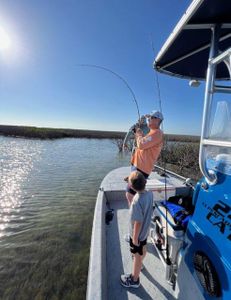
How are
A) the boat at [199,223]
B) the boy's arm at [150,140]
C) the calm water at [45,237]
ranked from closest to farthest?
the boat at [199,223], the boy's arm at [150,140], the calm water at [45,237]

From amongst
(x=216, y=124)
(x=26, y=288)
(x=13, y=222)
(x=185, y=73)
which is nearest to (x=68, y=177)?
(x=13, y=222)

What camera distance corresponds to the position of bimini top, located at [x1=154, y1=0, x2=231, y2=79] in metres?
1.51

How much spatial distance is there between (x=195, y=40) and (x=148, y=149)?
1330mm

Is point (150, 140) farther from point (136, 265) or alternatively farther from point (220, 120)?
point (136, 265)

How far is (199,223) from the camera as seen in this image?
57.2 inches

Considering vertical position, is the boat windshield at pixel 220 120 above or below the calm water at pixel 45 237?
above

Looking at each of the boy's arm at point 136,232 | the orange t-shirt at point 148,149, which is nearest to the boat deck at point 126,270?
the boy's arm at point 136,232

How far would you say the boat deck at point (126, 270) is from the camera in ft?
6.04

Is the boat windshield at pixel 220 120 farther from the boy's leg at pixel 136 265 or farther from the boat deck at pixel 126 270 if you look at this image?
the boat deck at pixel 126 270

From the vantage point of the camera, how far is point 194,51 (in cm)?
231

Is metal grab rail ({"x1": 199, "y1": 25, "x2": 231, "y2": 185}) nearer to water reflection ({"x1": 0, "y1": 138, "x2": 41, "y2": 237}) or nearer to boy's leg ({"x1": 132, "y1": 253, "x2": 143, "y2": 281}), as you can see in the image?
boy's leg ({"x1": 132, "y1": 253, "x2": 143, "y2": 281})

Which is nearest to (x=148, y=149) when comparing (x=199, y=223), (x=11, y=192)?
(x=199, y=223)

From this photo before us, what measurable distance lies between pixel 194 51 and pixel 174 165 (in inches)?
400

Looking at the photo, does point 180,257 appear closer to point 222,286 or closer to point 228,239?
point 222,286
